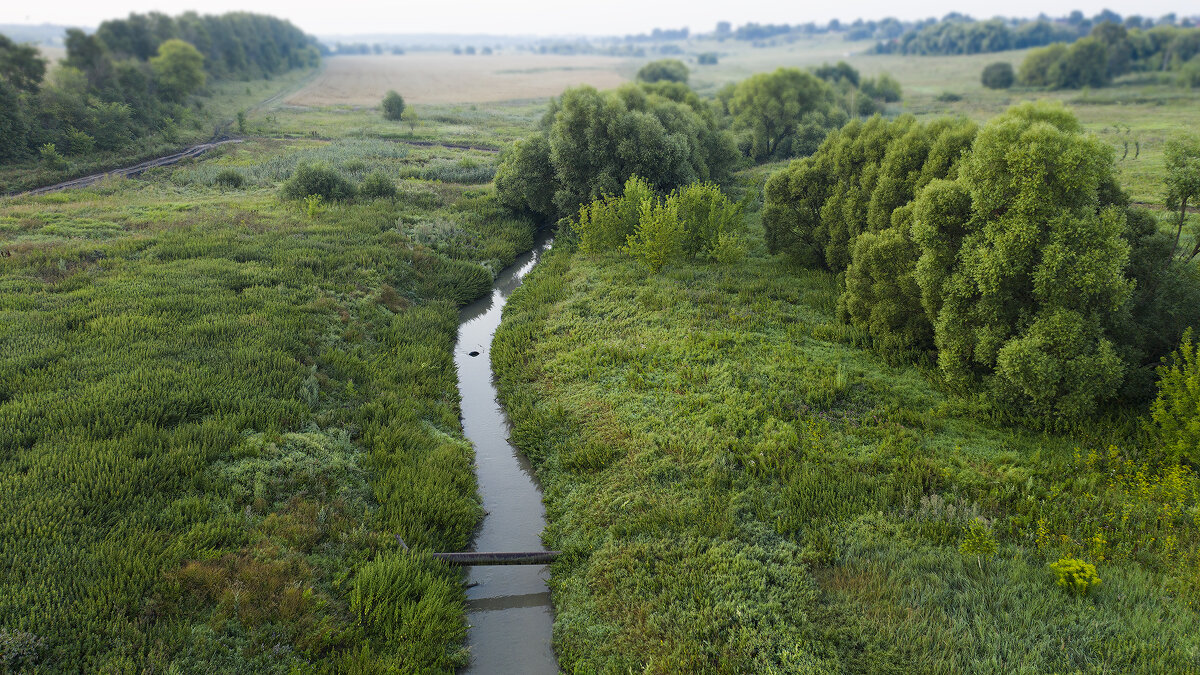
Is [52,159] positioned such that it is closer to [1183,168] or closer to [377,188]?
[377,188]

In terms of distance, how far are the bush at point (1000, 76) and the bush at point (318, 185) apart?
334 ft

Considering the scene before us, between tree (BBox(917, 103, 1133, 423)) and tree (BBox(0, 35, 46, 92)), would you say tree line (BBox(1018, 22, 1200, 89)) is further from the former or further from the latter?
tree (BBox(0, 35, 46, 92))

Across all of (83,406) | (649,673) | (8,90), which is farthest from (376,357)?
(8,90)

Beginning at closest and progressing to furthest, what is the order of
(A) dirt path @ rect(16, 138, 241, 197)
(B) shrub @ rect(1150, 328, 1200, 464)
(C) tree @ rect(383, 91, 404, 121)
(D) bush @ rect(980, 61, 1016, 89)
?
1. (B) shrub @ rect(1150, 328, 1200, 464)
2. (A) dirt path @ rect(16, 138, 241, 197)
3. (C) tree @ rect(383, 91, 404, 121)
4. (D) bush @ rect(980, 61, 1016, 89)

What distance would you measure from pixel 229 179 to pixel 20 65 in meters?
22.5

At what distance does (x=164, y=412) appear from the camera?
14094mm

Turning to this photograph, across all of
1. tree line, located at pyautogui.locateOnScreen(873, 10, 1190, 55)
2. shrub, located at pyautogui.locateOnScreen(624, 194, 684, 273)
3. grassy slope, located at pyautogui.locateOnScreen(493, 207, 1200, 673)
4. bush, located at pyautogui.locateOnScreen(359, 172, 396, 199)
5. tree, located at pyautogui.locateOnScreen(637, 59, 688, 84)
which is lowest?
grassy slope, located at pyautogui.locateOnScreen(493, 207, 1200, 673)

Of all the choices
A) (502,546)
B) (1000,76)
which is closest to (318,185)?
(502,546)

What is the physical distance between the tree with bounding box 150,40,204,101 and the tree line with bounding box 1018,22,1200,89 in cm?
11480

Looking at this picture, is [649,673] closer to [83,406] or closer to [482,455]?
[482,455]

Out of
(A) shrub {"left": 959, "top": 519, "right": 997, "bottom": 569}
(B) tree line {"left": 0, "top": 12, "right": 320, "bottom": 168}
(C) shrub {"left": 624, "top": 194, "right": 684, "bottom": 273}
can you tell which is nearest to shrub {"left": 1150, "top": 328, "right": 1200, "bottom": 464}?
(A) shrub {"left": 959, "top": 519, "right": 997, "bottom": 569}

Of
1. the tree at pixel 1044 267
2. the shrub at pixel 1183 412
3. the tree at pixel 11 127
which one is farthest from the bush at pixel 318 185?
the shrub at pixel 1183 412

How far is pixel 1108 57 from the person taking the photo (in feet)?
287

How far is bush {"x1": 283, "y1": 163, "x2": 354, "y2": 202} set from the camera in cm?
3647
